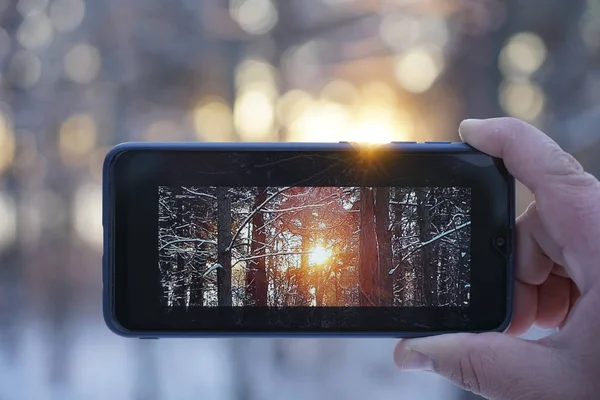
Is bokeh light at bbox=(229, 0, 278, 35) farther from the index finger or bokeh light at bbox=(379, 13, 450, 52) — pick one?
the index finger

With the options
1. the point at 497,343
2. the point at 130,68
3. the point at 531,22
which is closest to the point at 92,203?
the point at 130,68

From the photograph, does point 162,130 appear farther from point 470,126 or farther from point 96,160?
point 470,126

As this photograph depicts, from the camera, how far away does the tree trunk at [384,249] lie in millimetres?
606

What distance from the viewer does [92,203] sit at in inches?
40.8

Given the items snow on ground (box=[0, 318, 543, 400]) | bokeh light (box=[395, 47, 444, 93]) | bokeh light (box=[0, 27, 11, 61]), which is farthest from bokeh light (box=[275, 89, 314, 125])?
bokeh light (box=[0, 27, 11, 61])

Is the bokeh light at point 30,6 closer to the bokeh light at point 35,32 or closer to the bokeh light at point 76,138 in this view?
the bokeh light at point 35,32

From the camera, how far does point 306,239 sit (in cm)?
62

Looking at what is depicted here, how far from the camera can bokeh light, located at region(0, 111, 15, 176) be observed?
1.02 metres

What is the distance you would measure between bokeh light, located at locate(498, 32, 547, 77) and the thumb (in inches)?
27.5

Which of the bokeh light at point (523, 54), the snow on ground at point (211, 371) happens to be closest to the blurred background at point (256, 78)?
the bokeh light at point (523, 54)

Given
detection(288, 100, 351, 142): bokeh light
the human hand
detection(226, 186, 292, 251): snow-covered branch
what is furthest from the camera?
detection(288, 100, 351, 142): bokeh light

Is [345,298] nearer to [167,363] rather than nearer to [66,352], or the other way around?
[167,363]

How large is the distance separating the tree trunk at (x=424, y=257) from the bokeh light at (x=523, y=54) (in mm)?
582

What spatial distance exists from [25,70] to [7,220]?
0.36 metres
